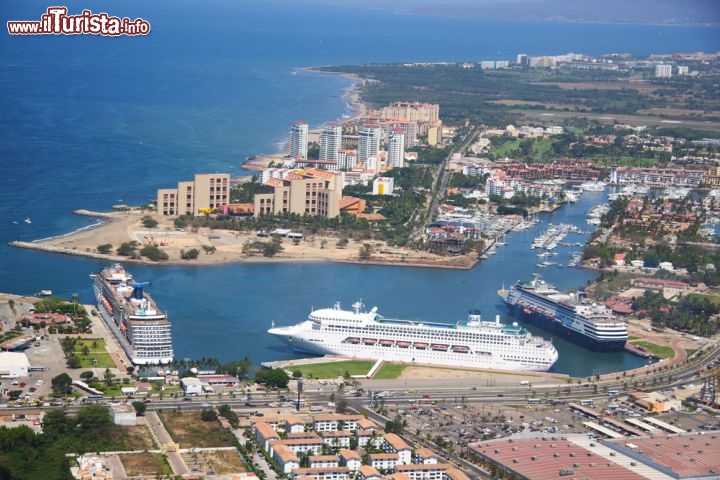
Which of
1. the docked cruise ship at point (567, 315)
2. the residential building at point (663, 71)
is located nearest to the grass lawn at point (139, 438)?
the docked cruise ship at point (567, 315)

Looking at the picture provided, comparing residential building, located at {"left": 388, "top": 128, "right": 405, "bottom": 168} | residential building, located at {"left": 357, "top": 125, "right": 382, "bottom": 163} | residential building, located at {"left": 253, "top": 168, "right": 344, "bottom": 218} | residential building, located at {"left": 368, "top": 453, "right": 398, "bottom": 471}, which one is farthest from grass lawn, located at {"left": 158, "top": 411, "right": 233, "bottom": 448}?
residential building, located at {"left": 388, "top": 128, "right": 405, "bottom": 168}

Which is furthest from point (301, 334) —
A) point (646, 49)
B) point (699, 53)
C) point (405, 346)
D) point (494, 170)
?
point (646, 49)

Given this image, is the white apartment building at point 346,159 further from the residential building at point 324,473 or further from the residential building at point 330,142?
the residential building at point 324,473

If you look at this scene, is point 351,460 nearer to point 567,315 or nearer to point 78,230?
point 567,315

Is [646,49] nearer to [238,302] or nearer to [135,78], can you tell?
[135,78]

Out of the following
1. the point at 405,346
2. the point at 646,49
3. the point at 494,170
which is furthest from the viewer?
the point at 646,49

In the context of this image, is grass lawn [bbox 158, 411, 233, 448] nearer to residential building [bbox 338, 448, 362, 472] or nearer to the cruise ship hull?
residential building [bbox 338, 448, 362, 472]

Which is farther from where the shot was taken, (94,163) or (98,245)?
(94,163)
